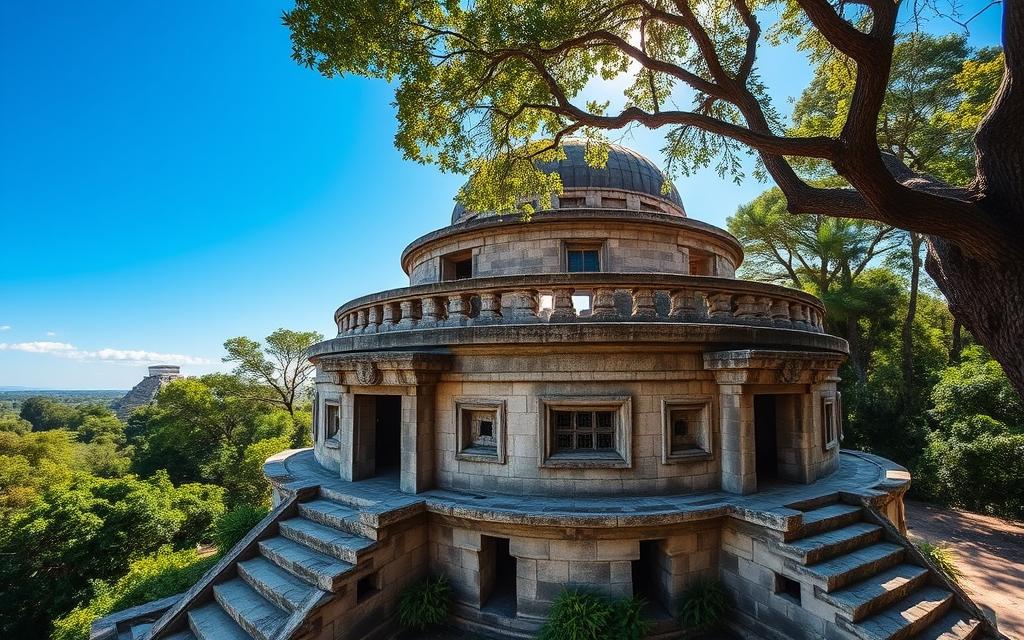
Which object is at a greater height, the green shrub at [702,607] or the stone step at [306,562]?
the stone step at [306,562]

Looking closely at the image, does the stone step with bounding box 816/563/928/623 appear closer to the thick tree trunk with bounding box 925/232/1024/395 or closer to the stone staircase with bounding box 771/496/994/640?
the stone staircase with bounding box 771/496/994/640

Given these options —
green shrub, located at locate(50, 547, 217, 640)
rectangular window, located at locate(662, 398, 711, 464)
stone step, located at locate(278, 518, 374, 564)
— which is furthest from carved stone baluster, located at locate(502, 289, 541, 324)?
Answer: green shrub, located at locate(50, 547, 217, 640)

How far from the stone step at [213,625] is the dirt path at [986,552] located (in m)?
13.1

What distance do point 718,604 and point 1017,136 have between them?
749 cm

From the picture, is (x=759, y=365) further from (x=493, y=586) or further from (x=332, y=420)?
(x=332, y=420)

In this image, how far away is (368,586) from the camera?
7.17m

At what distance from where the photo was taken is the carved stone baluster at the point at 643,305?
796 centimetres

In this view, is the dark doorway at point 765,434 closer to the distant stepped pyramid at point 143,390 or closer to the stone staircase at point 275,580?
the stone staircase at point 275,580

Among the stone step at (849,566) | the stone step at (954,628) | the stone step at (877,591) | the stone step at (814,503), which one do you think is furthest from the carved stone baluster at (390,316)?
the stone step at (954,628)

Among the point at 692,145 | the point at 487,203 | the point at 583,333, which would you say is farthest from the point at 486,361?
the point at 692,145

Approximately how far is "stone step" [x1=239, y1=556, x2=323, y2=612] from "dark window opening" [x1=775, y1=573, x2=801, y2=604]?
6.83 meters

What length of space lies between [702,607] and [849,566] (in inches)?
86.8

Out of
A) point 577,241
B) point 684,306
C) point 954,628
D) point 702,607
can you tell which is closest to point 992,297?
point 684,306

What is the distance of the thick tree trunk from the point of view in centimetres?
541
